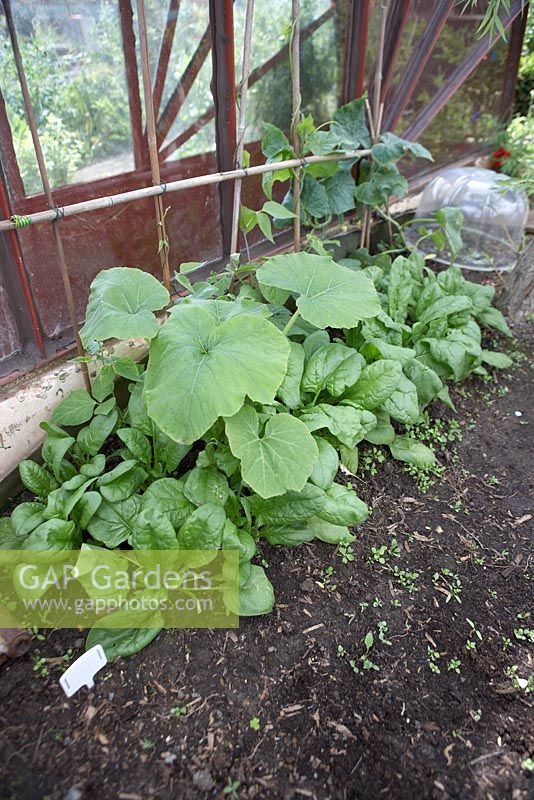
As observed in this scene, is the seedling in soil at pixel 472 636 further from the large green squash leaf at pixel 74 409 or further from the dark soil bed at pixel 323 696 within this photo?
the large green squash leaf at pixel 74 409

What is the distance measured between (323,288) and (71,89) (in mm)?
1215

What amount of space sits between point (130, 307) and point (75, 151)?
0.85 m

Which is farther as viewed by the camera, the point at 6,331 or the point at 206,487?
the point at 6,331

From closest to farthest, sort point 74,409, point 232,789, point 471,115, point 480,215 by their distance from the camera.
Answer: point 232,789, point 74,409, point 480,215, point 471,115

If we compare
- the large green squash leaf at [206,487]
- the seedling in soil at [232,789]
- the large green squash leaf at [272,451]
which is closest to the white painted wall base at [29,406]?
the large green squash leaf at [206,487]

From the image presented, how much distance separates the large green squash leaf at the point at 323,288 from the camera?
1812 millimetres

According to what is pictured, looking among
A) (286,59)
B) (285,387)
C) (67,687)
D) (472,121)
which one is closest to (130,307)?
(285,387)

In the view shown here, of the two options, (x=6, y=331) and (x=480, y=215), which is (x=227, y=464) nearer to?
(x=6, y=331)

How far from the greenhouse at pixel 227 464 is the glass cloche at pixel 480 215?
3.41ft

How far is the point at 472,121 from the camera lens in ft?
16.4

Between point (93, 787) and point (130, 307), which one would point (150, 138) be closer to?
point (130, 307)

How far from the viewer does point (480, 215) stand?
3.81m

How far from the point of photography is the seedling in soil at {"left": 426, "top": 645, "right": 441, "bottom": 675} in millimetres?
1547

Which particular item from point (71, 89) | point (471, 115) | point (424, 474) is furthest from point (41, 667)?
point (471, 115)
